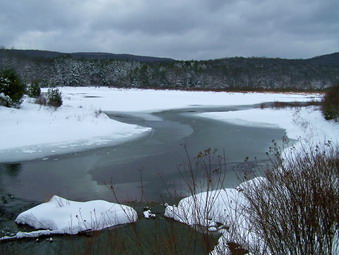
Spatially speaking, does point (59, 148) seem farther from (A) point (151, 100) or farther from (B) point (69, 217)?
(A) point (151, 100)

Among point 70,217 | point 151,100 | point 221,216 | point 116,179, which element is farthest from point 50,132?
point 151,100

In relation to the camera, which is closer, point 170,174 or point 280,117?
point 170,174

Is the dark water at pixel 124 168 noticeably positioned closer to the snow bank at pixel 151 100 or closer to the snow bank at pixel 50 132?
the snow bank at pixel 50 132

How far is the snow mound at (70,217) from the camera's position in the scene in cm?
563

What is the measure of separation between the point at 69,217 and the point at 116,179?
282 cm

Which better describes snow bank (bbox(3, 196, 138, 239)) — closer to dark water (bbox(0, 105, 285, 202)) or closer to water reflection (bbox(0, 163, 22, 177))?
dark water (bbox(0, 105, 285, 202))

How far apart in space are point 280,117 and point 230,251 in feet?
69.3

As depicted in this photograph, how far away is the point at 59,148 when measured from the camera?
12.4 meters

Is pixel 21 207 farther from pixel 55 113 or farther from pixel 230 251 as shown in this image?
pixel 55 113

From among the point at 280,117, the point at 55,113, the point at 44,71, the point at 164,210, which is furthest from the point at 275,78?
the point at 164,210

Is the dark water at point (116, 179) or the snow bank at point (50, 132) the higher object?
the snow bank at point (50, 132)

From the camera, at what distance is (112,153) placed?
39.3ft

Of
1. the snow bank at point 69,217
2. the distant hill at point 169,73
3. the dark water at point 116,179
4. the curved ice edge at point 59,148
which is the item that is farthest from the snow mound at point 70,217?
the distant hill at point 169,73

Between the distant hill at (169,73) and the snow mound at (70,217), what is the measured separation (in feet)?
243
